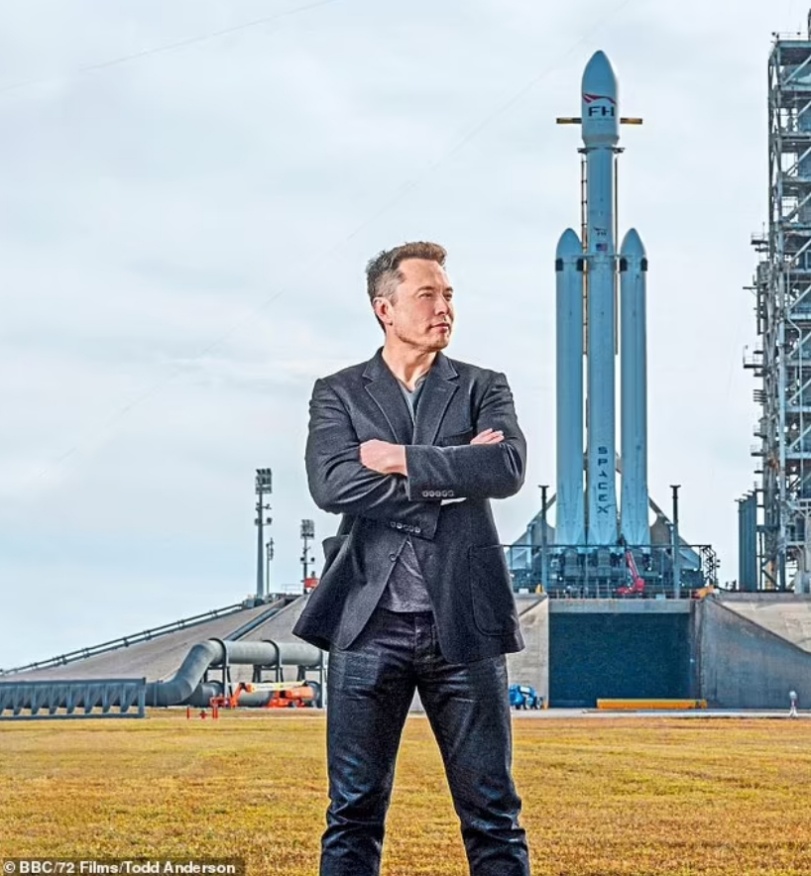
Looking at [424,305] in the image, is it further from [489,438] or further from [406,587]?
[406,587]

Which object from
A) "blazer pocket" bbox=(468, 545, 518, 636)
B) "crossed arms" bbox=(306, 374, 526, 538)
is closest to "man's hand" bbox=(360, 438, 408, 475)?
"crossed arms" bbox=(306, 374, 526, 538)

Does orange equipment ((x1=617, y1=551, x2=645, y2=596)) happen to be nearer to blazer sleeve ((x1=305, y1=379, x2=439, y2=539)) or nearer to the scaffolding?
the scaffolding

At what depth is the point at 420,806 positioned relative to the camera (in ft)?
43.5

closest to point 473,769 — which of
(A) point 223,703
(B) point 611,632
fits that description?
(A) point 223,703

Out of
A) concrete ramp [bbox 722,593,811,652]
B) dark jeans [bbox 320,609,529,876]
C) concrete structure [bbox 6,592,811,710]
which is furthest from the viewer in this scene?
concrete ramp [bbox 722,593,811,652]

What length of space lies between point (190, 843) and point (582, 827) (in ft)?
8.41

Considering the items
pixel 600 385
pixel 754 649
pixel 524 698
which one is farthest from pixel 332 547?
pixel 600 385

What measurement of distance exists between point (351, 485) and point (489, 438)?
1.62ft

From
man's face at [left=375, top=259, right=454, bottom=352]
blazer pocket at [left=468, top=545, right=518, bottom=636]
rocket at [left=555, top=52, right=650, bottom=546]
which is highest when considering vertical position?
rocket at [left=555, top=52, right=650, bottom=546]

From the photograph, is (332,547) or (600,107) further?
(600,107)

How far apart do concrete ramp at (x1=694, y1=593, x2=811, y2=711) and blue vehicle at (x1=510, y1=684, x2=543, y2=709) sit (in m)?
7.12

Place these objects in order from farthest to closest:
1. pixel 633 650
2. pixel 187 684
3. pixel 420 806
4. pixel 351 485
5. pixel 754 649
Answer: pixel 633 650
pixel 754 649
pixel 187 684
pixel 420 806
pixel 351 485

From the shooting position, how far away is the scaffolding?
276 feet

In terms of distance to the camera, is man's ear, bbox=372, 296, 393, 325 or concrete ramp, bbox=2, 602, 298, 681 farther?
concrete ramp, bbox=2, 602, 298, 681
